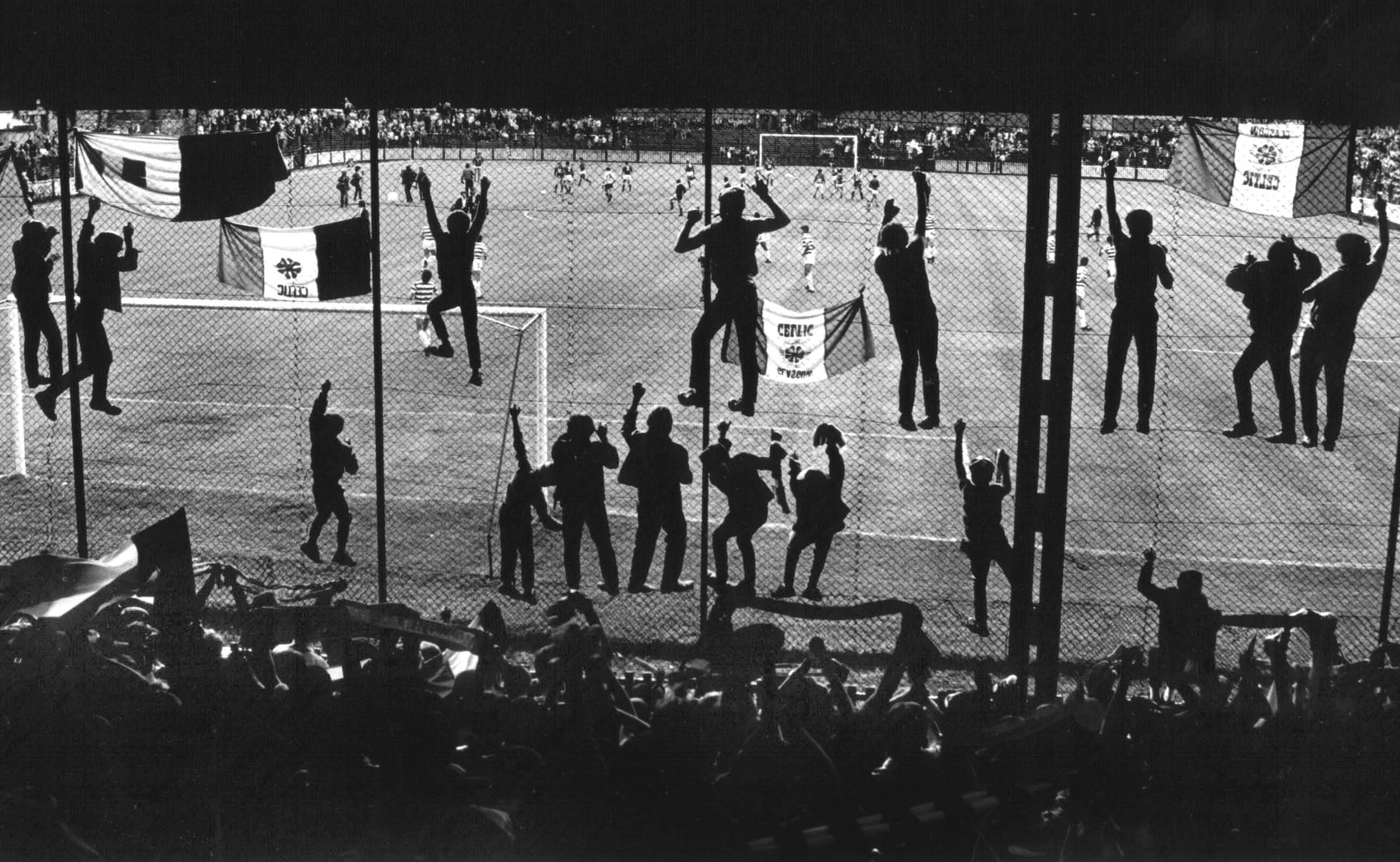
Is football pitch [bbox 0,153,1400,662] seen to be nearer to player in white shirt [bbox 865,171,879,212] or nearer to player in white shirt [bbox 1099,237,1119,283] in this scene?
player in white shirt [bbox 865,171,879,212]

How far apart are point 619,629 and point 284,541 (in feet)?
18.9

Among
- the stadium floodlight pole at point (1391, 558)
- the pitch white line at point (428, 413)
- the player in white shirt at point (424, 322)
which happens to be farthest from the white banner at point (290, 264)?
the pitch white line at point (428, 413)

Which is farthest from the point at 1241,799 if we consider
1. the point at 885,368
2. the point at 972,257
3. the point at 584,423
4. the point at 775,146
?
the point at 775,146

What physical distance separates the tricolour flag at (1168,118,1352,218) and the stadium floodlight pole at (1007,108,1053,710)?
7.51 feet

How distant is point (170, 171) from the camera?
12828 mm

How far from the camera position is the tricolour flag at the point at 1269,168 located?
12047 millimetres

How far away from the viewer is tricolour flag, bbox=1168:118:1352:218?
12047 mm

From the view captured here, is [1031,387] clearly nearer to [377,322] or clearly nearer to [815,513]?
[815,513]

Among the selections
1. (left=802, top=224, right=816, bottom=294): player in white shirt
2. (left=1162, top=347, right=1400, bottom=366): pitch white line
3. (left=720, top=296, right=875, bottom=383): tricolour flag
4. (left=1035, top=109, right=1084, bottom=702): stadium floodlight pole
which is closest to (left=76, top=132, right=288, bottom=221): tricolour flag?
(left=720, top=296, right=875, bottom=383): tricolour flag

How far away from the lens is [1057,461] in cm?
1063

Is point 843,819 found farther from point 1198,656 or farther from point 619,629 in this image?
point 619,629

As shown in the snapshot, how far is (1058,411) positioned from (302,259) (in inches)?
273

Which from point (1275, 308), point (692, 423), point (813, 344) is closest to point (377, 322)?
point (813, 344)

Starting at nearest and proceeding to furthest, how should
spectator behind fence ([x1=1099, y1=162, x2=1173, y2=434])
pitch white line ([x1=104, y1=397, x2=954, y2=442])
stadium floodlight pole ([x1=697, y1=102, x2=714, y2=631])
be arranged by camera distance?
spectator behind fence ([x1=1099, y1=162, x2=1173, y2=434]) < stadium floodlight pole ([x1=697, y1=102, x2=714, y2=631]) < pitch white line ([x1=104, y1=397, x2=954, y2=442])
